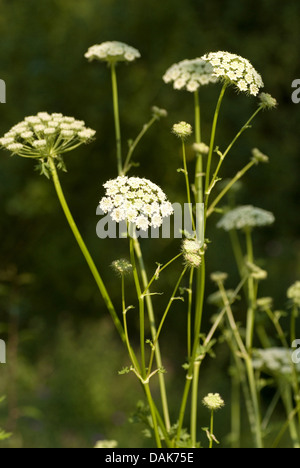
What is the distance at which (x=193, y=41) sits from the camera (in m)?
6.50

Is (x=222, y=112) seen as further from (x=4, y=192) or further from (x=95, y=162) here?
(x=4, y=192)

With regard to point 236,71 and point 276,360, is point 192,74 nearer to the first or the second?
point 236,71

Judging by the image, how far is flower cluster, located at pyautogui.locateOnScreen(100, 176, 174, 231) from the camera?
1.53 m

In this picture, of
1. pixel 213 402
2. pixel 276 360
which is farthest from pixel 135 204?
pixel 276 360

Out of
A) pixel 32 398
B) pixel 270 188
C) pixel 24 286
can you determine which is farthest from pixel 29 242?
pixel 270 188

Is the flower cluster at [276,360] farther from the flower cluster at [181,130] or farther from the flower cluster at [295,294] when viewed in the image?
the flower cluster at [181,130]

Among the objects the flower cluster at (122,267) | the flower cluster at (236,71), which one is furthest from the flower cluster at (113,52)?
the flower cluster at (122,267)

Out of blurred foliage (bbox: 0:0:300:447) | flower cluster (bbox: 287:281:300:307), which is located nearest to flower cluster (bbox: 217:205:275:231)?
flower cluster (bbox: 287:281:300:307)

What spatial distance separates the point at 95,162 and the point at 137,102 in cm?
81

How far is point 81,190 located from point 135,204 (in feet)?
15.6

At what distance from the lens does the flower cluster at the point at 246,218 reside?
95.4 inches

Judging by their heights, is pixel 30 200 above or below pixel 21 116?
below

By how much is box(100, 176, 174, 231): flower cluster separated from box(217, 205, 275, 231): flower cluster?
0.93 metres

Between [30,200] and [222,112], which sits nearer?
[30,200]
